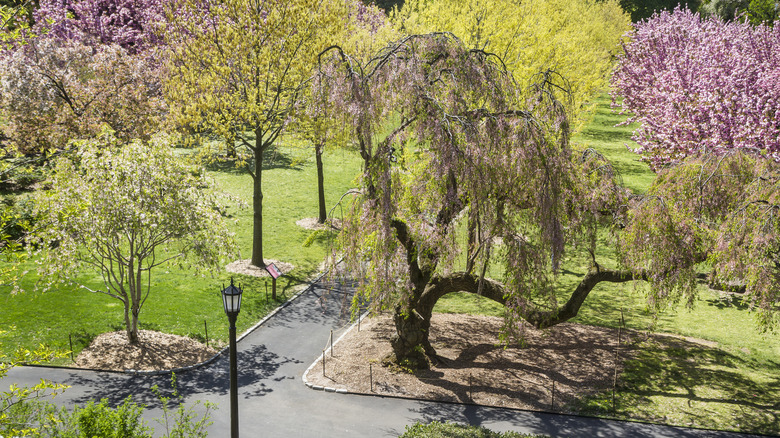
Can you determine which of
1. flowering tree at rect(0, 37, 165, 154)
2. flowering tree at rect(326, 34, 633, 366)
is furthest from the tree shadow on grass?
flowering tree at rect(0, 37, 165, 154)

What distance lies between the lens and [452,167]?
1248 centimetres

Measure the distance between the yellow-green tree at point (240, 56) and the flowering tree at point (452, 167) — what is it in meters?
9.00

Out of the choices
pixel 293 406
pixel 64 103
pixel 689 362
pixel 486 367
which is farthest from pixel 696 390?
pixel 64 103

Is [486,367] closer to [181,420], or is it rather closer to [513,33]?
[181,420]

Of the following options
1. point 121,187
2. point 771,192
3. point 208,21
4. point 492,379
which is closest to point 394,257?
point 492,379

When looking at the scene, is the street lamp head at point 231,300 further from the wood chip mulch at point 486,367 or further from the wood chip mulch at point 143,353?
the wood chip mulch at point 143,353

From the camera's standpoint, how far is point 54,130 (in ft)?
88.7

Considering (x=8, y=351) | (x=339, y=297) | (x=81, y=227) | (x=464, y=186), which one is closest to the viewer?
(x=464, y=186)

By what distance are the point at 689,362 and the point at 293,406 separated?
441 inches

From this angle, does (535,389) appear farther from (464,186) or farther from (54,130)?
(54,130)

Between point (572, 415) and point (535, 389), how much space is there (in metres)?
1.35

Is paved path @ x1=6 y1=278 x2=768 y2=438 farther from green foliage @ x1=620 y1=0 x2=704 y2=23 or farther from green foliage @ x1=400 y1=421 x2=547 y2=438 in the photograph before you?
green foliage @ x1=620 y1=0 x2=704 y2=23

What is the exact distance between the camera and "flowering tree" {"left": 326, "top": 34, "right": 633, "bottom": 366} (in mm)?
12852

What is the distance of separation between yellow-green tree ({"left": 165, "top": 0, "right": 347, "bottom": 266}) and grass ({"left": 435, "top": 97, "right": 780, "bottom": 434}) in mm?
9857
